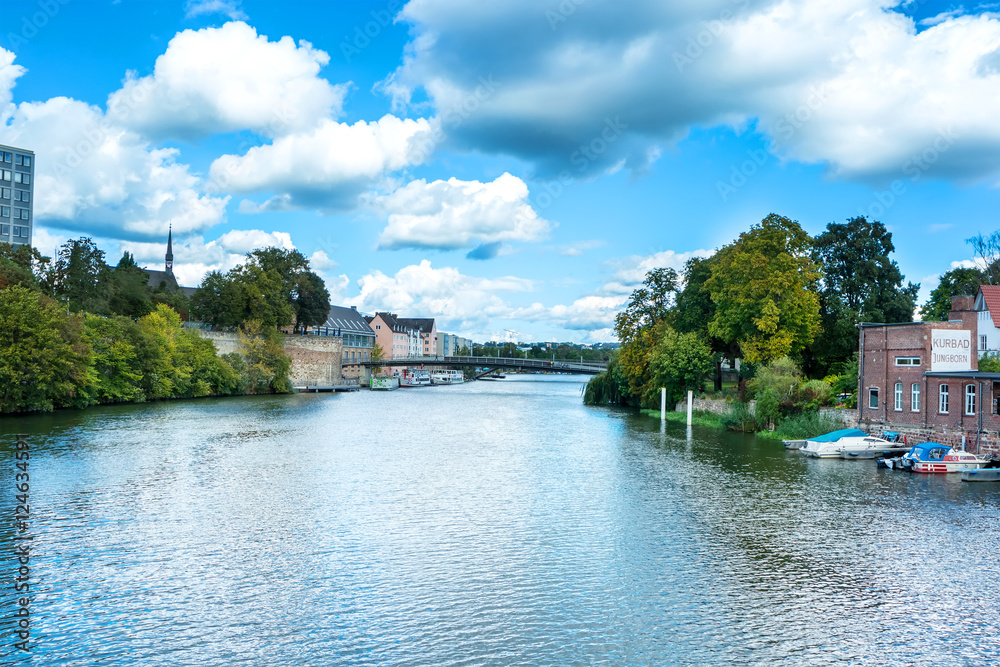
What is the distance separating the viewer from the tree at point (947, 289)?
66062mm

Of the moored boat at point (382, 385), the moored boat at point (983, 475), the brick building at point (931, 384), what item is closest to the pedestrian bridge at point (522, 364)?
the moored boat at point (382, 385)

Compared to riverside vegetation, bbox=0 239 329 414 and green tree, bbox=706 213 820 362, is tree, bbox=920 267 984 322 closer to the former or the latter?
green tree, bbox=706 213 820 362

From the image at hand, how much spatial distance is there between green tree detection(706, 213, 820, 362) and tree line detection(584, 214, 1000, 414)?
7 centimetres

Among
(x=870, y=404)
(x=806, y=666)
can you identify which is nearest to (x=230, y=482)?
(x=806, y=666)

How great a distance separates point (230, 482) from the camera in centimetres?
2662

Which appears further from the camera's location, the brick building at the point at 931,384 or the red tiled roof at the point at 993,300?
the red tiled roof at the point at 993,300

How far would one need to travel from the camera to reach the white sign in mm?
36281

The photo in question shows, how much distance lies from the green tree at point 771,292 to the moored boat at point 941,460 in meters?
17.1

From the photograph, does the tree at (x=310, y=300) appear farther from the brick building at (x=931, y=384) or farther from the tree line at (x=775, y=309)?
the brick building at (x=931, y=384)

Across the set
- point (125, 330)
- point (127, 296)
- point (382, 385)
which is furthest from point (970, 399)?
point (382, 385)

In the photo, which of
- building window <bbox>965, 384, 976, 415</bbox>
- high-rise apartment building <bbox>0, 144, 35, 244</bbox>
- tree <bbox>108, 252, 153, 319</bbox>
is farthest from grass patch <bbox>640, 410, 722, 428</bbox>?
high-rise apartment building <bbox>0, 144, 35, 244</bbox>

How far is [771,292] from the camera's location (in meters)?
48.8

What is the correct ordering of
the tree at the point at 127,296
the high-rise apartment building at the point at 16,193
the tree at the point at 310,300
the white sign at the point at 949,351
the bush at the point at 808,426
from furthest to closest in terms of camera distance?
the high-rise apartment building at the point at 16,193, the tree at the point at 310,300, the tree at the point at 127,296, the bush at the point at 808,426, the white sign at the point at 949,351

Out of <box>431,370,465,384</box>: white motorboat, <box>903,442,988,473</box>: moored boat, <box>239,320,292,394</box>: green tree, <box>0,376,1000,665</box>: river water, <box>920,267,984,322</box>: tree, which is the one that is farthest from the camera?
<box>431,370,465,384</box>: white motorboat
